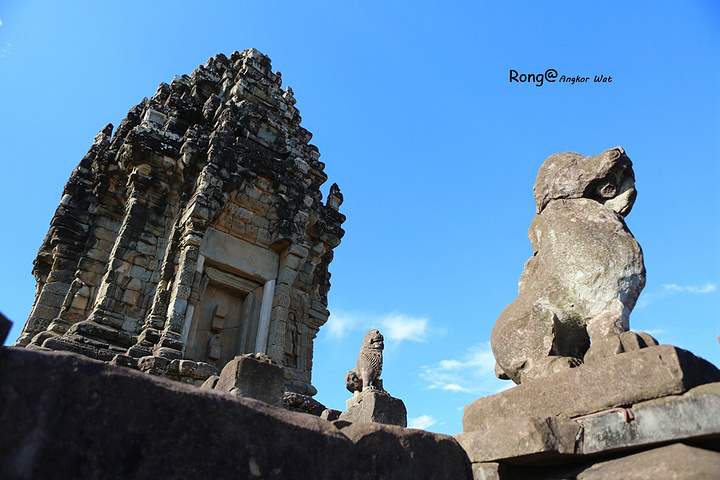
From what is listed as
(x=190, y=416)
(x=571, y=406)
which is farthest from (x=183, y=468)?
(x=571, y=406)

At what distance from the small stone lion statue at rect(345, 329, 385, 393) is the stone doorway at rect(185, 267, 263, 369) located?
299 centimetres

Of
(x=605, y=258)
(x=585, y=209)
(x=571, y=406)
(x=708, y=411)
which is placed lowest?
(x=708, y=411)

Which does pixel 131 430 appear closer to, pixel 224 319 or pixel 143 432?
pixel 143 432

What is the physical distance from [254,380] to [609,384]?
2.96 metres

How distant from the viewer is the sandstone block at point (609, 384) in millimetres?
2602

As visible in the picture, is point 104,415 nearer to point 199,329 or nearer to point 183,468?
point 183,468

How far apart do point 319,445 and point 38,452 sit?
45.1 inches

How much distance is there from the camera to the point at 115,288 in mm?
9367

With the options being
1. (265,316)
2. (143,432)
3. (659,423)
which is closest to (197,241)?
(265,316)

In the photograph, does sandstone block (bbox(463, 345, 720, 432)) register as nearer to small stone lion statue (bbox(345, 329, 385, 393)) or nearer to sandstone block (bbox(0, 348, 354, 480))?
sandstone block (bbox(0, 348, 354, 480))

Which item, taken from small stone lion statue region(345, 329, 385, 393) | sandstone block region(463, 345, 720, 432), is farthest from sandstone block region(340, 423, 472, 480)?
small stone lion statue region(345, 329, 385, 393)

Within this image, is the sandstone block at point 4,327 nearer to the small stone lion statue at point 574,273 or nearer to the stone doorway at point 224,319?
the small stone lion statue at point 574,273

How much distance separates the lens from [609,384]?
2.83m

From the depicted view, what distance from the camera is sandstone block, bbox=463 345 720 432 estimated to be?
2602mm
